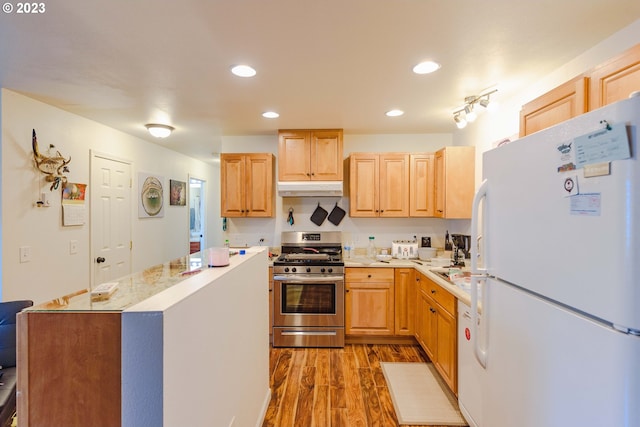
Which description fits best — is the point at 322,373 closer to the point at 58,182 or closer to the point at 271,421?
the point at 271,421

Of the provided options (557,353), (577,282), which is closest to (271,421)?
(557,353)

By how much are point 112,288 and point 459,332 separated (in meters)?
2.08

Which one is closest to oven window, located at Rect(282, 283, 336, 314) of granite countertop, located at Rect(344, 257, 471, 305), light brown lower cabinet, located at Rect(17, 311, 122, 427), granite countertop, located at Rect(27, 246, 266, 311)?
granite countertop, located at Rect(344, 257, 471, 305)

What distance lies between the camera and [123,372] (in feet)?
2.56

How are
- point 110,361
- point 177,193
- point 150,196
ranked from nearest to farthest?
point 110,361
point 150,196
point 177,193

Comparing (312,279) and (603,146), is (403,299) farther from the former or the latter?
(603,146)

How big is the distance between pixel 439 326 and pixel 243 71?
97.8 inches

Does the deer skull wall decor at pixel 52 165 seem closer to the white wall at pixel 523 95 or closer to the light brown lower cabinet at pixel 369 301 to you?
the light brown lower cabinet at pixel 369 301

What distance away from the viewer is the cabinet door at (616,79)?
1.23 metres

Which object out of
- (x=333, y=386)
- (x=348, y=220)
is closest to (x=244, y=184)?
(x=348, y=220)

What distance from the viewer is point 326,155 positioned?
3500mm

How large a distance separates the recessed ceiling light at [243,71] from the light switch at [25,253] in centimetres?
232

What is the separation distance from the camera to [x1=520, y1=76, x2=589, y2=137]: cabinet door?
1474mm

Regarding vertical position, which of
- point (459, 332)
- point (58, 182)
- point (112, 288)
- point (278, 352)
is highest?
point (58, 182)
